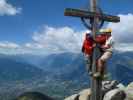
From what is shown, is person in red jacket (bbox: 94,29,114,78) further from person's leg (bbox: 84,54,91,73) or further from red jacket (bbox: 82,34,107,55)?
person's leg (bbox: 84,54,91,73)

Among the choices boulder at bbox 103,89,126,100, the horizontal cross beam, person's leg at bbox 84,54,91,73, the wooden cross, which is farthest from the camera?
boulder at bbox 103,89,126,100

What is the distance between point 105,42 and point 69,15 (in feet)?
6.94

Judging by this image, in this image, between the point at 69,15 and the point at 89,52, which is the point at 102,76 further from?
the point at 69,15

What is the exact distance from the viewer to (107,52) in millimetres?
14367

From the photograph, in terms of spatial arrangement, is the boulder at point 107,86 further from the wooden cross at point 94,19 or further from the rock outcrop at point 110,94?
the wooden cross at point 94,19

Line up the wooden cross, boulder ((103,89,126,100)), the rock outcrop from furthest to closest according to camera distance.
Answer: boulder ((103,89,126,100)) → the rock outcrop → the wooden cross

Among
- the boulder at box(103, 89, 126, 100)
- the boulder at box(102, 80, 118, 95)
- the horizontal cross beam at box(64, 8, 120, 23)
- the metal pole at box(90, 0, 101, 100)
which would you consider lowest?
the boulder at box(103, 89, 126, 100)

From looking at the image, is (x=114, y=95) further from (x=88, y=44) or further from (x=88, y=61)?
(x=88, y=44)

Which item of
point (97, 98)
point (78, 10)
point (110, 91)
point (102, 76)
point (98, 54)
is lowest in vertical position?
point (110, 91)

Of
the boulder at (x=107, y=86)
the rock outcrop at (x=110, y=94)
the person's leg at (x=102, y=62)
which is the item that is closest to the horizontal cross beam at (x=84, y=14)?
the person's leg at (x=102, y=62)

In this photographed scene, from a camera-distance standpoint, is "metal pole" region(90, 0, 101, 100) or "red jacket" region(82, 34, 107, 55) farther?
"red jacket" region(82, 34, 107, 55)

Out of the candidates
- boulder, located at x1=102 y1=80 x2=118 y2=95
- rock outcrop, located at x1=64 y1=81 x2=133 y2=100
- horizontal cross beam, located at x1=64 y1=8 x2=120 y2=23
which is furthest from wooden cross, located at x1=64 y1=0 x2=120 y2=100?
boulder, located at x1=102 y1=80 x2=118 y2=95

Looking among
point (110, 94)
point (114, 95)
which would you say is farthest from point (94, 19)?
point (114, 95)

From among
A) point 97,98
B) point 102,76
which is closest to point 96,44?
point 102,76
